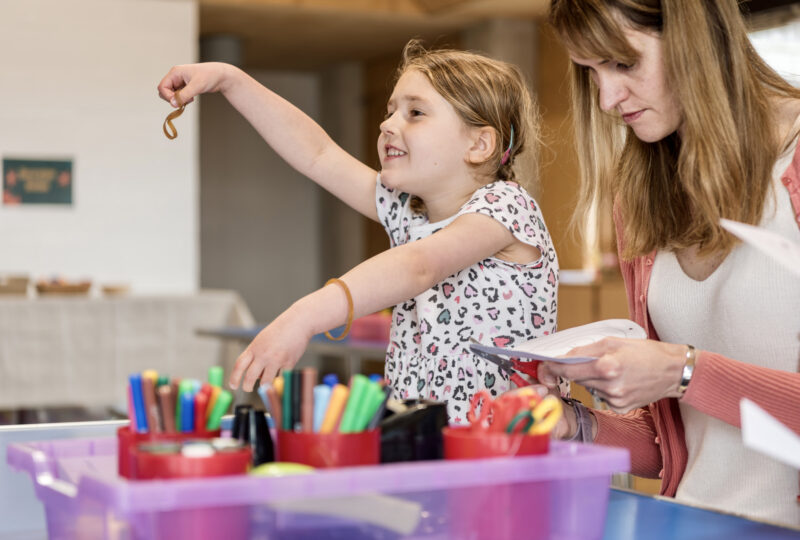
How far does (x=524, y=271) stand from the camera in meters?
1.22

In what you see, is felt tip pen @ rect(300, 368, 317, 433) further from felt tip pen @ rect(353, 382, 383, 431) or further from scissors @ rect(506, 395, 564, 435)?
scissors @ rect(506, 395, 564, 435)

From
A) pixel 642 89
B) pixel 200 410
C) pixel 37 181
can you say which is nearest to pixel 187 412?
pixel 200 410

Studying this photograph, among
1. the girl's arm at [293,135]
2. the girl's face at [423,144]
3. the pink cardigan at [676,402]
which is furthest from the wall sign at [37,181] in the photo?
the pink cardigan at [676,402]

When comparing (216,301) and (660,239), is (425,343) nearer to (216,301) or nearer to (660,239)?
(660,239)

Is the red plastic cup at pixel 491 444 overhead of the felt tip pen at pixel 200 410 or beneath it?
beneath

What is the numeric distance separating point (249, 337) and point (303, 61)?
6085 millimetres

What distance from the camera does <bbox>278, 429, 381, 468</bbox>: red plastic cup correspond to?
643 millimetres

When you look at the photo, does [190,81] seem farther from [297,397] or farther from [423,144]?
[297,397]

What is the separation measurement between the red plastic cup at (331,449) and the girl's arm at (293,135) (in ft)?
2.04

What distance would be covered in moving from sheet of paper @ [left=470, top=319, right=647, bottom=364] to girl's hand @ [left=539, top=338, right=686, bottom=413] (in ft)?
0.07

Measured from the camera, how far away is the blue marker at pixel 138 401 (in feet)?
2.17

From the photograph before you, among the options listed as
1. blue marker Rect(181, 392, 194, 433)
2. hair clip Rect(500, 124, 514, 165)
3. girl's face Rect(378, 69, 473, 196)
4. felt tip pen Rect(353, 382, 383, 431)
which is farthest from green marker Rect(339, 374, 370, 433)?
hair clip Rect(500, 124, 514, 165)

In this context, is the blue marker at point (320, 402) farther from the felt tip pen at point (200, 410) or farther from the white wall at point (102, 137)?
the white wall at point (102, 137)

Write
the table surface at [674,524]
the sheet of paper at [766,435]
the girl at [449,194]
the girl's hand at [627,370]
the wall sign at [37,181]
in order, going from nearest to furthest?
the sheet of paper at [766,435] → the table surface at [674,524] → the girl's hand at [627,370] → the girl at [449,194] → the wall sign at [37,181]
